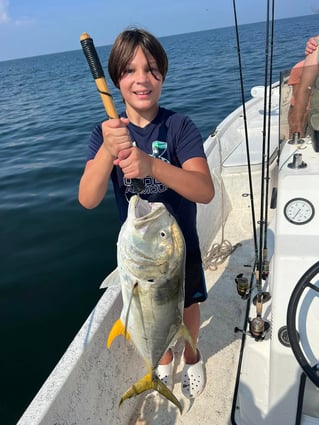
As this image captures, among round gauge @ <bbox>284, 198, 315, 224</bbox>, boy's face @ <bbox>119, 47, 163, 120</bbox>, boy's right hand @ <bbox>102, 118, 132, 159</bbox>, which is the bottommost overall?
round gauge @ <bbox>284, 198, 315, 224</bbox>

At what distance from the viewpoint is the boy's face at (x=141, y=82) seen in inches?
71.7

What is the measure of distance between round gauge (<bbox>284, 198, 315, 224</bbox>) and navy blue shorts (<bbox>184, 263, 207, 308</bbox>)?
2.22ft

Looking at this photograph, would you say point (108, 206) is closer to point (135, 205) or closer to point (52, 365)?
point (52, 365)

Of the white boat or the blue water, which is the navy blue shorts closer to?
the white boat

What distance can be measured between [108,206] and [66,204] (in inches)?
36.1

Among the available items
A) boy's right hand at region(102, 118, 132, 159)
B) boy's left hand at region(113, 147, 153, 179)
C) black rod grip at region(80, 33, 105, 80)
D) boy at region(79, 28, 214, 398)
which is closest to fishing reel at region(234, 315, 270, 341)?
boy at region(79, 28, 214, 398)

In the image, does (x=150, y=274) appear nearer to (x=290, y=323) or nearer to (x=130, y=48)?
(x=290, y=323)

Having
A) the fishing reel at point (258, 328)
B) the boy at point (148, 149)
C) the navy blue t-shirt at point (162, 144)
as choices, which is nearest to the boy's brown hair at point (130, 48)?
the boy at point (148, 149)

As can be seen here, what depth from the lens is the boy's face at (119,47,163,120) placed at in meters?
1.82

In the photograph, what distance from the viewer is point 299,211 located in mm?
2377

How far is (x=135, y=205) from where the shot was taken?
4.70 ft

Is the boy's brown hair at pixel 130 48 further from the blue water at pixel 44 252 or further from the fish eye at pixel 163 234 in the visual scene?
the blue water at pixel 44 252

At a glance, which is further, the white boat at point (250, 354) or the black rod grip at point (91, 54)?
the white boat at point (250, 354)

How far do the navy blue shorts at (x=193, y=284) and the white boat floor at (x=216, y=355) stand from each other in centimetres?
82
